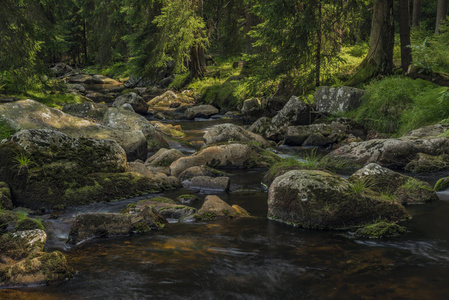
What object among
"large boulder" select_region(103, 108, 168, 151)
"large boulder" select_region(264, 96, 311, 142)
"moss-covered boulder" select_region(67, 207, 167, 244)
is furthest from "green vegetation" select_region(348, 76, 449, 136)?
"moss-covered boulder" select_region(67, 207, 167, 244)

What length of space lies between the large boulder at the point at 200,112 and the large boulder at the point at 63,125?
28.9ft

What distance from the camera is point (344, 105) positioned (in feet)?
48.2

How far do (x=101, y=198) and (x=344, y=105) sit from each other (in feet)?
31.4

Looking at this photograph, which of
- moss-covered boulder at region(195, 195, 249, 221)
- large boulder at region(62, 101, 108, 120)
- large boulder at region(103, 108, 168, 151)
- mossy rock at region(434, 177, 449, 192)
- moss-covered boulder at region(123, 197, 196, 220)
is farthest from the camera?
large boulder at region(62, 101, 108, 120)

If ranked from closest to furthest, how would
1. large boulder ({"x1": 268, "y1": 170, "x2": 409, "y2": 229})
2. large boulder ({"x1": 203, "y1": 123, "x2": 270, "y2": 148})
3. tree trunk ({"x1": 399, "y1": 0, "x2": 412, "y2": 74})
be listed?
large boulder ({"x1": 268, "y1": 170, "x2": 409, "y2": 229}) < large boulder ({"x1": 203, "y1": 123, "x2": 270, "y2": 148}) < tree trunk ({"x1": 399, "y1": 0, "x2": 412, "y2": 74})

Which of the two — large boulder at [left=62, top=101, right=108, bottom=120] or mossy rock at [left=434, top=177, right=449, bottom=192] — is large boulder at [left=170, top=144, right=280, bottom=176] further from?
large boulder at [left=62, top=101, right=108, bottom=120]

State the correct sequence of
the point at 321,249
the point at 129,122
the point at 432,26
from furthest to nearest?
1. the point at 432,26
2. the point at 129,122
3. the point at 321,249

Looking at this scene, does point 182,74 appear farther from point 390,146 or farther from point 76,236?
point 76,236

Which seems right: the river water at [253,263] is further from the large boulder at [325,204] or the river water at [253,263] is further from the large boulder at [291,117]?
the large boulder at [291,117]

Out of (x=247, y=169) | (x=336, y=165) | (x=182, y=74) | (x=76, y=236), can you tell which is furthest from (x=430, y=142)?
(x=182, y=74)

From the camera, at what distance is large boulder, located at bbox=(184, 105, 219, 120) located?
20.0 metres

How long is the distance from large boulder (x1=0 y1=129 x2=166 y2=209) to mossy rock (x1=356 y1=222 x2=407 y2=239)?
4.16 m

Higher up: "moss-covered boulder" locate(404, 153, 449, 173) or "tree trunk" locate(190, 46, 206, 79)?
"tree trunk" locate(190, 46, 206, 79)

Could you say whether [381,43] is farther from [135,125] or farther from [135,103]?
[135,103]
